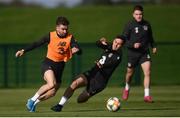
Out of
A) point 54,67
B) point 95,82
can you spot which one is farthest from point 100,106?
point 54,67

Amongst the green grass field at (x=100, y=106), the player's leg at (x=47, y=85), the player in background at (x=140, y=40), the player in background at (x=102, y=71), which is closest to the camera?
the green grass field at (x=100, y=106)

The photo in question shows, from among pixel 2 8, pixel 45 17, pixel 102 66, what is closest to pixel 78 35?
pixel 45 17

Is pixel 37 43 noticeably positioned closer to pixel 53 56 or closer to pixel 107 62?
pixel 53 56

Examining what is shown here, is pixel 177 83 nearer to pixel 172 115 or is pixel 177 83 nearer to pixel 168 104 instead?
pixel 168 104

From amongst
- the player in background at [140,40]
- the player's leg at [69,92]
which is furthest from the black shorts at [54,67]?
the player in background at [140,40]

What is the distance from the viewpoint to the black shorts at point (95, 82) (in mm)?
19703

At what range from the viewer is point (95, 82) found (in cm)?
1975

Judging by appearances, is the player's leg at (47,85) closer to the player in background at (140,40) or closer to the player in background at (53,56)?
the player in background at (53,56)

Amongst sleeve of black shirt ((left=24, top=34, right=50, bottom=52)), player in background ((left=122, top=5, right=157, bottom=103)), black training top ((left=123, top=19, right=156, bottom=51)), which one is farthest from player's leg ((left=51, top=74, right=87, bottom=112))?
black training top ((left=123, top=19, right=156, bottom=51))

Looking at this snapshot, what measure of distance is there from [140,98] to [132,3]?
3924cm

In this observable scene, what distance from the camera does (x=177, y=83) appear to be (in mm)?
31562

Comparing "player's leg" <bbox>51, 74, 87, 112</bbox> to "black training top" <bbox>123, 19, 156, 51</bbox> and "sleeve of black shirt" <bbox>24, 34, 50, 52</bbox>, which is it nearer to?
"sleeve of black shirt" <bbox>24, 34, 50, 52</bbox>

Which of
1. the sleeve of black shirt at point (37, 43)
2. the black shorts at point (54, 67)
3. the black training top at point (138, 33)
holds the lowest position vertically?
the black shorts at point (54, 67)

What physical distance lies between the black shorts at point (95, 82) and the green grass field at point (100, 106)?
0.44 meters
